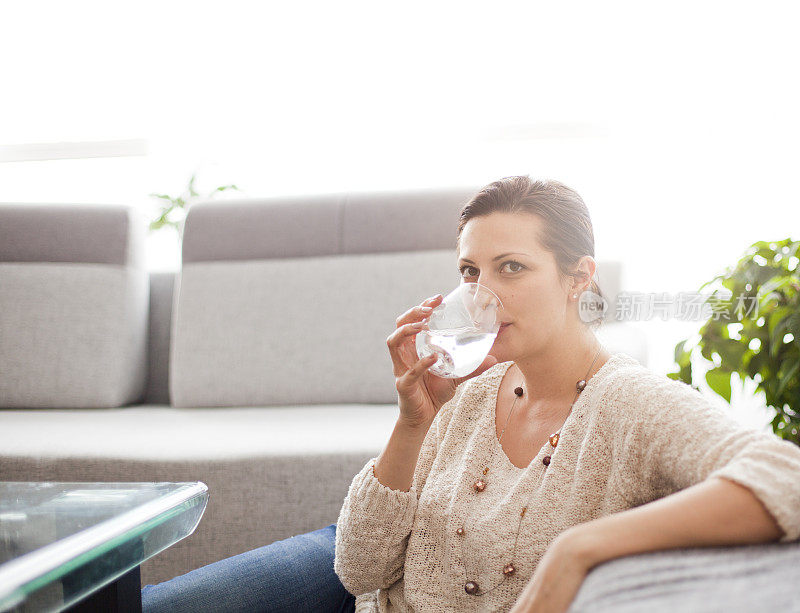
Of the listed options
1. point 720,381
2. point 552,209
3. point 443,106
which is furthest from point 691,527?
point 443,106

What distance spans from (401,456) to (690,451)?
0.45 metres

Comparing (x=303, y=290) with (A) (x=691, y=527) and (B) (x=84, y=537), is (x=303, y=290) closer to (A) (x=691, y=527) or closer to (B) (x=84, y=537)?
(B) (x=84, y=537)

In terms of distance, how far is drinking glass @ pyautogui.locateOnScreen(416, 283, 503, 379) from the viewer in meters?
0.94

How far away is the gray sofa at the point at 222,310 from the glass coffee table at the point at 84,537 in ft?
2.72

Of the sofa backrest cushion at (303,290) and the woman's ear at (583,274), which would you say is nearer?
the woman's ear at (583,274)

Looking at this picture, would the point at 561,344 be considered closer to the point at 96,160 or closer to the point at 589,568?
the point at 589,568

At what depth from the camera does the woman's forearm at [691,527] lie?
566 mm

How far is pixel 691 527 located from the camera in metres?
0.57

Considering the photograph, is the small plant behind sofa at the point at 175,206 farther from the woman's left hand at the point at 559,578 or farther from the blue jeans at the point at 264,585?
the woman's left hand at the point at 559,578

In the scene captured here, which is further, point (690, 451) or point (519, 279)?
point (519, 279)

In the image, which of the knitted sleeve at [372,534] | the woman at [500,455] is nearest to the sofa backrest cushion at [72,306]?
the woman at [500,455]

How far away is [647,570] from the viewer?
1.70ft

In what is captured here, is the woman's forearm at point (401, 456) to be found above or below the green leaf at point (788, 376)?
below

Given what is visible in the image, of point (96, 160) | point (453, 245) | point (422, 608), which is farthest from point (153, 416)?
point (96, 160)
